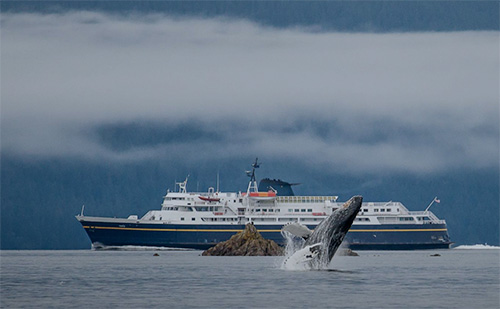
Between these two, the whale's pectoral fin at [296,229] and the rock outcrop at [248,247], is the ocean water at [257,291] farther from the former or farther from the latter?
the rock outcrop at [248,247]

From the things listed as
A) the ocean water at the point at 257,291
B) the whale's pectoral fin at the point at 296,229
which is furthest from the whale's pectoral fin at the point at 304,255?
the whale's pectoral fin at the point at 296,229

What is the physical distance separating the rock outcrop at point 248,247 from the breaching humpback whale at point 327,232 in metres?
50.7

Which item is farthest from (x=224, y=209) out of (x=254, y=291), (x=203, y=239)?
(x=254, y=291)

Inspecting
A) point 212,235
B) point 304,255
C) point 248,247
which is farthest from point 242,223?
point 304,255

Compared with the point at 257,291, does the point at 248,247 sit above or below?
above

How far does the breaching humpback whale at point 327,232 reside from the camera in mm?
38594

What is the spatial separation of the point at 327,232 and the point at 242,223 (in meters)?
83.8

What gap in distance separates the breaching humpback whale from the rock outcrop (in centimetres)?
5071

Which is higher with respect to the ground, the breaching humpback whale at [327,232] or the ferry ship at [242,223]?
the ferry ship at [242,223]

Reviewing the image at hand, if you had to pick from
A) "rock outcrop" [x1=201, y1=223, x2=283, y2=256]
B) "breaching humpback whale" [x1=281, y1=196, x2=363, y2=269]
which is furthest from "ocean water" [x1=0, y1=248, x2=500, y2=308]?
"rock outcrop" [x1=201, y1=223, x2=283, y2=256]

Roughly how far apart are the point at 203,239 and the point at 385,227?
27248 mm

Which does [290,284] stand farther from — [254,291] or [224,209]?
[224,209]

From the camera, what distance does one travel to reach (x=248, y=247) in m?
94.5

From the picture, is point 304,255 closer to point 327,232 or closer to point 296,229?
point 296,229
